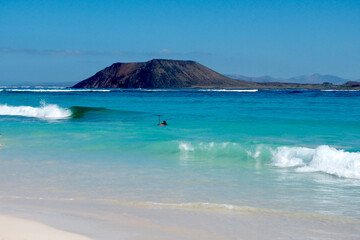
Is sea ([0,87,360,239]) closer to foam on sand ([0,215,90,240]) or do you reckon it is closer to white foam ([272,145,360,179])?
white foam ([272,145,360,179])

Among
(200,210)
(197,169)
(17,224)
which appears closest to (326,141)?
(197,169)

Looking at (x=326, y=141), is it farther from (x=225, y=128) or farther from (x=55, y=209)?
(x=55, y=209)

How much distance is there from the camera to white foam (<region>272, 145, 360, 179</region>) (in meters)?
→ 10.3

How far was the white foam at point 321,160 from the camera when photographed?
405 inches

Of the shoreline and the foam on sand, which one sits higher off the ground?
the foam on sand

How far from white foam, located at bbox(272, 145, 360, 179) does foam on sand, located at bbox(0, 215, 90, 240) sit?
671 cm

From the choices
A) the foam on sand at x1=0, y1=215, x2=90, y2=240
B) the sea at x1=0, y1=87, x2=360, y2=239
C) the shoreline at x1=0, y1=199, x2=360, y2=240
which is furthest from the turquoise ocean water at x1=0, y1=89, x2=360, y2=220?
the foam on sand at x1=0, y1=215, x2=90, y2=240

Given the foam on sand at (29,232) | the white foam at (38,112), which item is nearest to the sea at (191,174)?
the foam on sand at (29,232)

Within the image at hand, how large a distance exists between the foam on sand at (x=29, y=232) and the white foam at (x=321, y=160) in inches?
264

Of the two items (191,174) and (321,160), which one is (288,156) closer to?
(321,160)

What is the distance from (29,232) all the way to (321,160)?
7.99m

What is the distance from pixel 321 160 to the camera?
11297mm

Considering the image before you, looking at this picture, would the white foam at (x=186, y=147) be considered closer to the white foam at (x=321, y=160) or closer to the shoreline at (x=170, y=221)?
the white foam at (x=321, y=160)

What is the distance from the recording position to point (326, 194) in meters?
8.12
